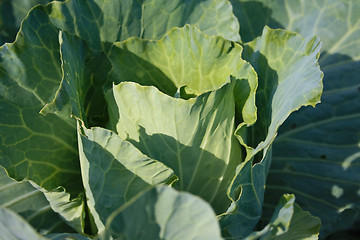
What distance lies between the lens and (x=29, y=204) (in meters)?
1.32

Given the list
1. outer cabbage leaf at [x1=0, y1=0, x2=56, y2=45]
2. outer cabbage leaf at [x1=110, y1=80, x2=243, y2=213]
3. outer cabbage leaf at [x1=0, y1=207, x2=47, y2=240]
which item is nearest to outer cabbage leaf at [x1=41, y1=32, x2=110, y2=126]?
outer cabbage leaf at [x1=110, y1=80, x2=243, y2=213]

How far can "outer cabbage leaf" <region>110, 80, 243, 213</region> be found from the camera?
1.09 metres

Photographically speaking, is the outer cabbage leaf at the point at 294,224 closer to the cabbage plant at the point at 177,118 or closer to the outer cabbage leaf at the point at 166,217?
the cabbage plant at the point at 177,118

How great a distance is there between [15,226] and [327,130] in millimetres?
1023

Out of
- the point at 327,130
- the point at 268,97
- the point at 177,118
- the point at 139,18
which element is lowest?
the point at 327,130

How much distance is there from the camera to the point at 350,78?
1506mm

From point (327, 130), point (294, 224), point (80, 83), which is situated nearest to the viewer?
point (294, 224)

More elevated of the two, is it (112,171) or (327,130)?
(112,171)

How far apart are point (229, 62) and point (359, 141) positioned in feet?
1.91

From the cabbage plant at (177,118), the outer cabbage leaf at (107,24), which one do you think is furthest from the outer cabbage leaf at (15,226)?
the outer cabbage leaf at (107,24)

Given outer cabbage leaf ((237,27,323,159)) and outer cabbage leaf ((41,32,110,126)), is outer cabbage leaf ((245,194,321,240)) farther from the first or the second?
outer cabbage leaf ((41,32,110,126))

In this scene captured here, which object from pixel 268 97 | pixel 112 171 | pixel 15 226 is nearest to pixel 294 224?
pixel 268 97

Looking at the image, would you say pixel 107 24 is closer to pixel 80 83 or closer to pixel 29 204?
pixel 80 83

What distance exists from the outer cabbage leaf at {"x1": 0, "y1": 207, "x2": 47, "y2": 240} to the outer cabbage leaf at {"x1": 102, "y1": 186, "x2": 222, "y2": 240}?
0.49 ft
